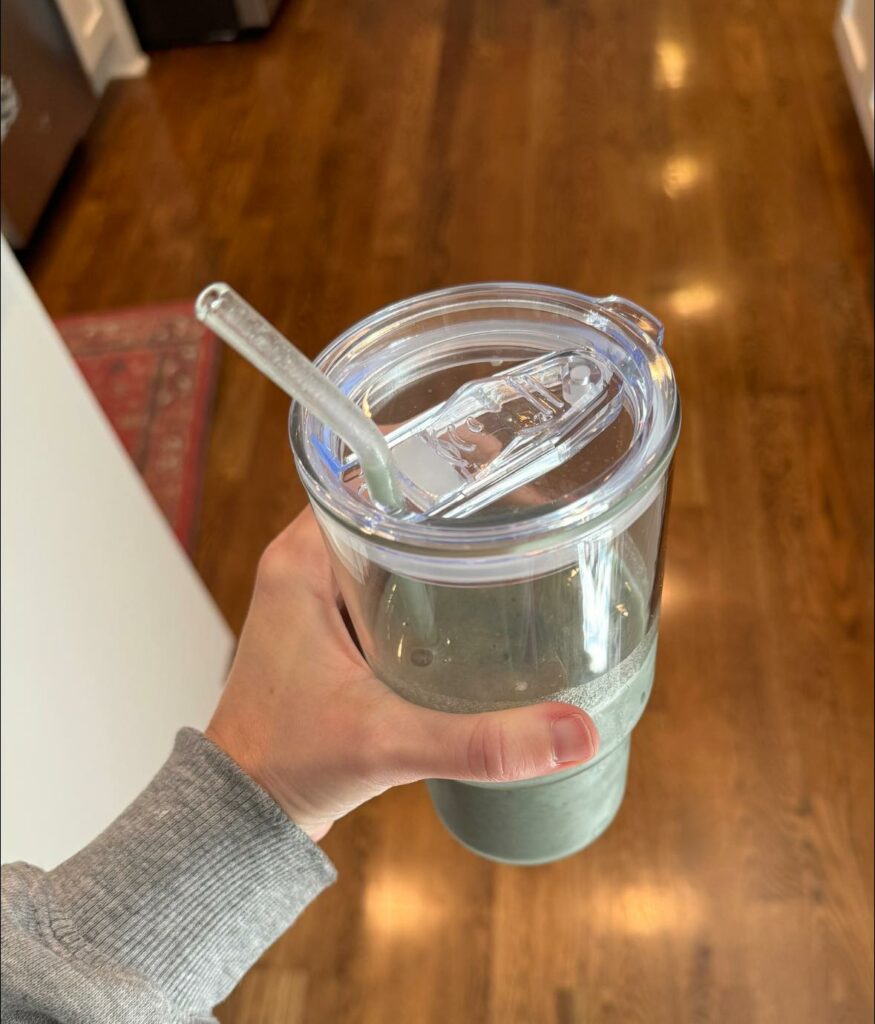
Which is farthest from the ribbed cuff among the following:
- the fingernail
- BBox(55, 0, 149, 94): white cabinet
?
BBox(55, 0, 149, 94): white cabinet

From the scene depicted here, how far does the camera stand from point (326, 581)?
0.64 metres

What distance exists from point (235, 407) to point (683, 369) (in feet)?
2.42

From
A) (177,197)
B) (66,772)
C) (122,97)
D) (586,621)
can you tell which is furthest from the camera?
(122,97)

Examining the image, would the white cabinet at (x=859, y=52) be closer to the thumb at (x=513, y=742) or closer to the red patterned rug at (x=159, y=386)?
the red patterned rug at (x=159, y=386)

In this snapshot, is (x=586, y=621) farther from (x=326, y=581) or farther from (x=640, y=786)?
(x=640, y=786)

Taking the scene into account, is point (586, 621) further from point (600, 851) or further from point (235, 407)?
point (235, 407)

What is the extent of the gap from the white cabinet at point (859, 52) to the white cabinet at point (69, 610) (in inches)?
55.9

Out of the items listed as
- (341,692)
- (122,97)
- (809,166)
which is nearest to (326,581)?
(341,692)

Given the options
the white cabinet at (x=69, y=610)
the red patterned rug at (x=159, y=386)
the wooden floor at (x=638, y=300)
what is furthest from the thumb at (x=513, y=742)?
the red patterned rug at (x=159, y=386)

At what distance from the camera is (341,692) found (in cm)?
58

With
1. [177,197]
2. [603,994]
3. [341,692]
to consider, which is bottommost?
[603,994]

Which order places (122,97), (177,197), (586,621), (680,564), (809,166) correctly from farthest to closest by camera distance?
1. (122,97)
2. (177,197)
3. (809,166)
4. (680,564)
5. (586,621)

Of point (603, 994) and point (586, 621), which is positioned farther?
point (603, 994)

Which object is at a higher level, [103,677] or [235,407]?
[103,677]
